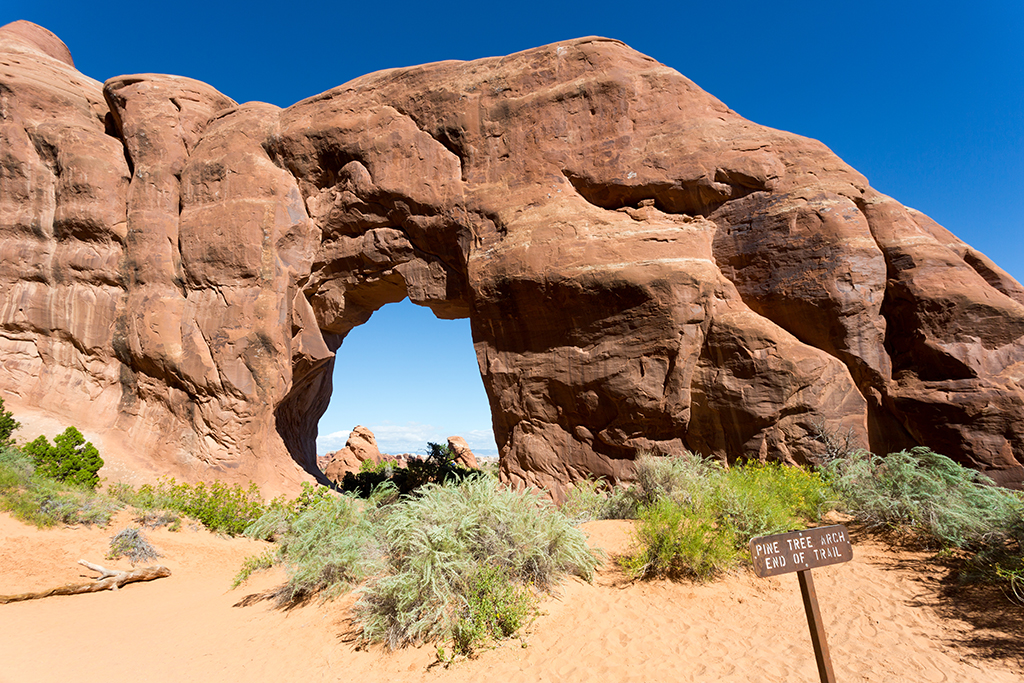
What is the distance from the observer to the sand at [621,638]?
197 inches

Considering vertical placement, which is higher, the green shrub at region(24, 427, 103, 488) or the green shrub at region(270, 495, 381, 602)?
the green shrub at region(24, 427, 103, 488)

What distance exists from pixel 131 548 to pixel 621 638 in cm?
1006

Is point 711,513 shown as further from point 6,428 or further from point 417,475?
point 6,428

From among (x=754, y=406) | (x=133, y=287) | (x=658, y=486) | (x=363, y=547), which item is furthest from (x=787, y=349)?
(x=133, y=287)

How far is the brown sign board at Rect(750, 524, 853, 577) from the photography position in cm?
358

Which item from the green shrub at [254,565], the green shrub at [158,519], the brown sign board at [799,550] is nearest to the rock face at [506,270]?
the green shrub at [158,519]

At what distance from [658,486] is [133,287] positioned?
51.0ft

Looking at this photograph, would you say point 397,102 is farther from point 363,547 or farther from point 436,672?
point 436,672

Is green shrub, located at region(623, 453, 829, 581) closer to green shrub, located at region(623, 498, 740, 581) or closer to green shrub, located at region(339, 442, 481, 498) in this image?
green shrub, located at region(623, 498, 740, 581)

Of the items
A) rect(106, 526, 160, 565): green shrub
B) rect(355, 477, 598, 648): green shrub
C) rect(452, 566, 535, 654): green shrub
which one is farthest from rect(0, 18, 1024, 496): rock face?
rect(452, 566, 535, 654): green shrub

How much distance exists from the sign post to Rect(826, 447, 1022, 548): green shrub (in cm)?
414

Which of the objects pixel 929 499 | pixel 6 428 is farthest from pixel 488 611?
pixel 6 428

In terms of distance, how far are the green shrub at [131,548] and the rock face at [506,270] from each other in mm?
3540

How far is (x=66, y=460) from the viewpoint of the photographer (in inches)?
483
